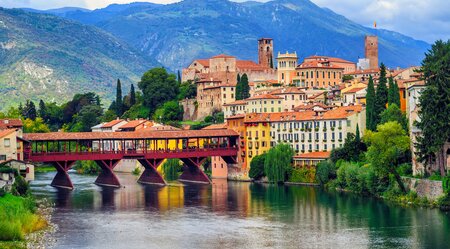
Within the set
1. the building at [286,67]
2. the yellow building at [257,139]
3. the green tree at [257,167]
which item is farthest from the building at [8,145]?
the building at [286,67]

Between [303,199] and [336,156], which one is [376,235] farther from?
[336,156]

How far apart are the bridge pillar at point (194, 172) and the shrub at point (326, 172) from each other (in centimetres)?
1565

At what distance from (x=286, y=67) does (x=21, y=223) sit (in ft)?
313

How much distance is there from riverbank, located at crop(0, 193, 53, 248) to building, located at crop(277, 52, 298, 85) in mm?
81148

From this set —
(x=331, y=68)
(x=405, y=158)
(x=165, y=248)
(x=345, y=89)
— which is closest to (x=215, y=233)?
(x=165, y=248)

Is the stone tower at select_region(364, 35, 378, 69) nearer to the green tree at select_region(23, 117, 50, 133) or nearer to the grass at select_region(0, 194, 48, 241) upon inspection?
the green tree at select_region(23, 117, 50, 133)

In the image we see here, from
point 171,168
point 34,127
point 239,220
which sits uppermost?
point 34,127

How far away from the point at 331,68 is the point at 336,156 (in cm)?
5593

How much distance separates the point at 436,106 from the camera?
73.4 m

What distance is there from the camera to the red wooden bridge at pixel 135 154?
102 metres

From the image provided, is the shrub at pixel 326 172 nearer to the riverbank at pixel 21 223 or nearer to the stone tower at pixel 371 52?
the riverbank at pixel 21 223

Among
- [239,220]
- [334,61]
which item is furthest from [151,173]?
[334,61]

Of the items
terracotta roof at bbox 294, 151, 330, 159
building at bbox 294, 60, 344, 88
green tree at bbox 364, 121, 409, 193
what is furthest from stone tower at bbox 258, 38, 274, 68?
green tree at bbox 364, 121, 409, 193

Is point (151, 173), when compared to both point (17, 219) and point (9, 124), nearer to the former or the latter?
point (9, 124)
